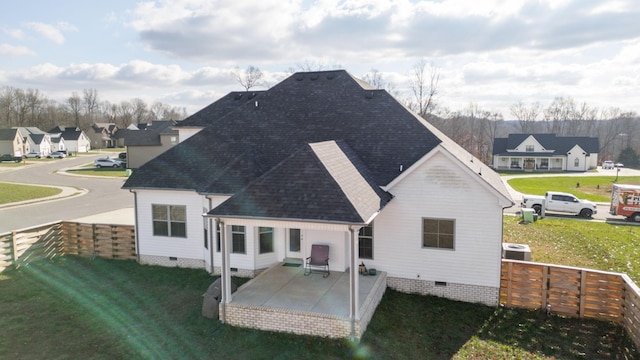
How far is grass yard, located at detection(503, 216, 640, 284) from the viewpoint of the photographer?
17188 millimetres

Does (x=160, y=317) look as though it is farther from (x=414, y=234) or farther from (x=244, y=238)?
(x=414, y=234)

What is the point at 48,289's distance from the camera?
14.0 meters

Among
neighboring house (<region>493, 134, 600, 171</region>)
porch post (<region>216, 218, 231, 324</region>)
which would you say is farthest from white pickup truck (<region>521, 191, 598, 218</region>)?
neighboring house (<region>493, 134, 600, 171</region>)

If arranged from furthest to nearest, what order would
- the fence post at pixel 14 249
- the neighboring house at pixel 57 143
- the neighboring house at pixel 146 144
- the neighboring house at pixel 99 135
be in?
1. the neighboring house at pixel 99 135
2. the neighboring house at pixel 57 143
3. the neighboring house at pixel 146 144
4. the fence post at pixel 14 249

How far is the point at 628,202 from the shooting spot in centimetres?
2797

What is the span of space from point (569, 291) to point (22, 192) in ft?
132

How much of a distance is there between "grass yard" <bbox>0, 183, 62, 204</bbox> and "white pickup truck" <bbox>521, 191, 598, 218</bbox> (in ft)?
124

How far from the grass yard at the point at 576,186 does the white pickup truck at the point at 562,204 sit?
30.3 ft

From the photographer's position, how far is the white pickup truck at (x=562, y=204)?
2904cm

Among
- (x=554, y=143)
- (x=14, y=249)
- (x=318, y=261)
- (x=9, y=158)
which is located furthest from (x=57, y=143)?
(x=554, y=143)

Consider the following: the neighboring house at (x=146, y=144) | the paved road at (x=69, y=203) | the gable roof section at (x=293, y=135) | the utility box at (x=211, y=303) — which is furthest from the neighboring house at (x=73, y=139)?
the utility box at (x=211, y=303)

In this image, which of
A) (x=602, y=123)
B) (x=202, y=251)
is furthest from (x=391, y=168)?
(x=602, y=123)

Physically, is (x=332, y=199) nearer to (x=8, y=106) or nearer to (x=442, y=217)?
(x=442, y=217)

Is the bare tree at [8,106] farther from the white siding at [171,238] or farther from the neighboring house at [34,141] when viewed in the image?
the white siding at [171,238]
